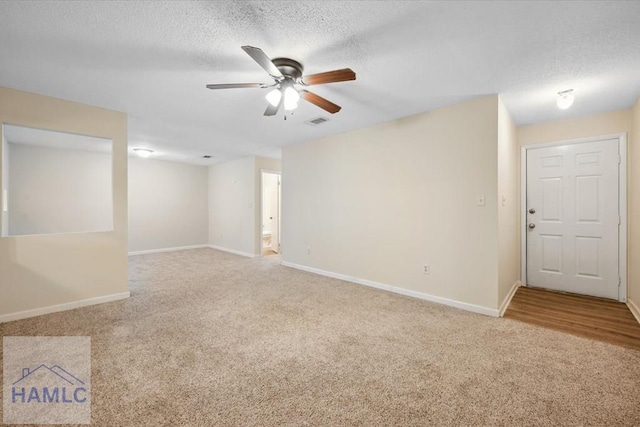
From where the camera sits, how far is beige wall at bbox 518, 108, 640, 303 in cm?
305

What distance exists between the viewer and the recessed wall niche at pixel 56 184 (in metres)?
4.81

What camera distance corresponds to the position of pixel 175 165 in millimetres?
7305

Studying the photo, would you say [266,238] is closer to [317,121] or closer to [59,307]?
[317,121]

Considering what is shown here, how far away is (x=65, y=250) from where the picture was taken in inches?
122

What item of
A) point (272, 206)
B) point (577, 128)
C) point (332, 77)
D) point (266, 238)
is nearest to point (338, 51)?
point (332, 77)

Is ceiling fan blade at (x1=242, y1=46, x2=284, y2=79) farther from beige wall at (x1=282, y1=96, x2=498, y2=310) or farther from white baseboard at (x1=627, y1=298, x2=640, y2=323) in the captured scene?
white baseboard at (x1=627, y1=298, x2=640, y2=323)

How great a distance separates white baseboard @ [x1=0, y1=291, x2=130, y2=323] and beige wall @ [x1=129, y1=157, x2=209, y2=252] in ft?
12.3

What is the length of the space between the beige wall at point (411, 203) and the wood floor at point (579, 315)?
21.8 inches

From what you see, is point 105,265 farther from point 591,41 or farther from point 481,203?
point 591,41

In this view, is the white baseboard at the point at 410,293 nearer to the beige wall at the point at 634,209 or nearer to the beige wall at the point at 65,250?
the beige wall at the point at 634,209

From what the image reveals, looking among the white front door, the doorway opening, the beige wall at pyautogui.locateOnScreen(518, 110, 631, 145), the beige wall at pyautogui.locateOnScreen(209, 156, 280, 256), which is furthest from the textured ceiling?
the doorway opening

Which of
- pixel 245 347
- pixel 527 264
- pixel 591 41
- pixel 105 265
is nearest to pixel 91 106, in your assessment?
pixel 105 265

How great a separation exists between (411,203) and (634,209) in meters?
2.52

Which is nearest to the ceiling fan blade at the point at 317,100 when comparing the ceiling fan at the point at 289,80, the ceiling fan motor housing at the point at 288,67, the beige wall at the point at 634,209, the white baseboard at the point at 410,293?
the ceiling fan at the point at 289,80
